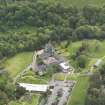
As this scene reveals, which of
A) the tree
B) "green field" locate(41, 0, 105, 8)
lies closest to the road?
the tree

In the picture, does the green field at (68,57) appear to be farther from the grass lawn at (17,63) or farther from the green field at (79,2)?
the green field at (79,2)

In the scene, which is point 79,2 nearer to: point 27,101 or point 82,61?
point 82,61

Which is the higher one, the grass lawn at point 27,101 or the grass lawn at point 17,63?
the grass lawn at point 27,101

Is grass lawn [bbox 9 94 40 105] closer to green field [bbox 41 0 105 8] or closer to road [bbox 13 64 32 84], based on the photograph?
road [bbox 13 64 32 84]

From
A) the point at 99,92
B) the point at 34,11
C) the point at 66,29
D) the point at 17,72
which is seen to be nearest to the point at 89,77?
the point at 99,92

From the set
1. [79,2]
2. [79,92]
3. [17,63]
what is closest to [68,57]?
[17,63]

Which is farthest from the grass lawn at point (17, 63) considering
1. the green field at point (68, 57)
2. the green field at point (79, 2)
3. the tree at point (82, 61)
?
the green field at point (79, 2)
